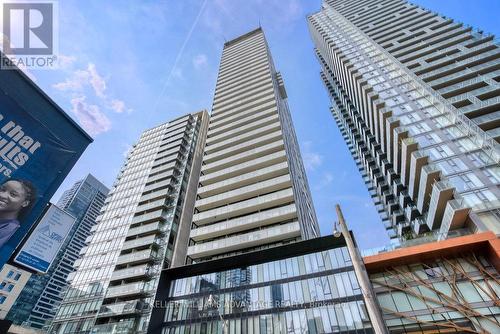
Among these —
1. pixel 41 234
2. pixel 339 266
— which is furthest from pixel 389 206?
pixel 41 234

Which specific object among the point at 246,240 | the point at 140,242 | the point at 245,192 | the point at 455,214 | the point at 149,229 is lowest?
the point at 455,214

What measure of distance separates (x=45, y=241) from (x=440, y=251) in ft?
94.8

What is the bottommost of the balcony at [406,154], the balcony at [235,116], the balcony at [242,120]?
the balcony at [406,154]

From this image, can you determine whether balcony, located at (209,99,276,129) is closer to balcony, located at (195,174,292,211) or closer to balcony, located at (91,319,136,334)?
balcony, located at (195,174,292,211)

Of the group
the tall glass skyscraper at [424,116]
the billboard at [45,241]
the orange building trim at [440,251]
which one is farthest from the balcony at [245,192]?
the billboard at [45,241]

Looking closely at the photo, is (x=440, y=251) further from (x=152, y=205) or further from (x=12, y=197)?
(x=152, y=205)

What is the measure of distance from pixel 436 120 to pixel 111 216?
207 feet

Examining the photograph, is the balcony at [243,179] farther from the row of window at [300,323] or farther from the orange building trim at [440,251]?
the row of window at [300,323]

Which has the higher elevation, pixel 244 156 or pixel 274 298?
pixel 244 156

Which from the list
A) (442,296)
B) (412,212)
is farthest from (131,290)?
(412,212)

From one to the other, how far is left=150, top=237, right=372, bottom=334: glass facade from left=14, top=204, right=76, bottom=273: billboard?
1618 cm

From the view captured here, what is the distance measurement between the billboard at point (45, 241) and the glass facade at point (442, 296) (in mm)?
24250

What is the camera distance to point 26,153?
17.0 metres

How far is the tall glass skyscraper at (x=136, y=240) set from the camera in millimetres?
41125
